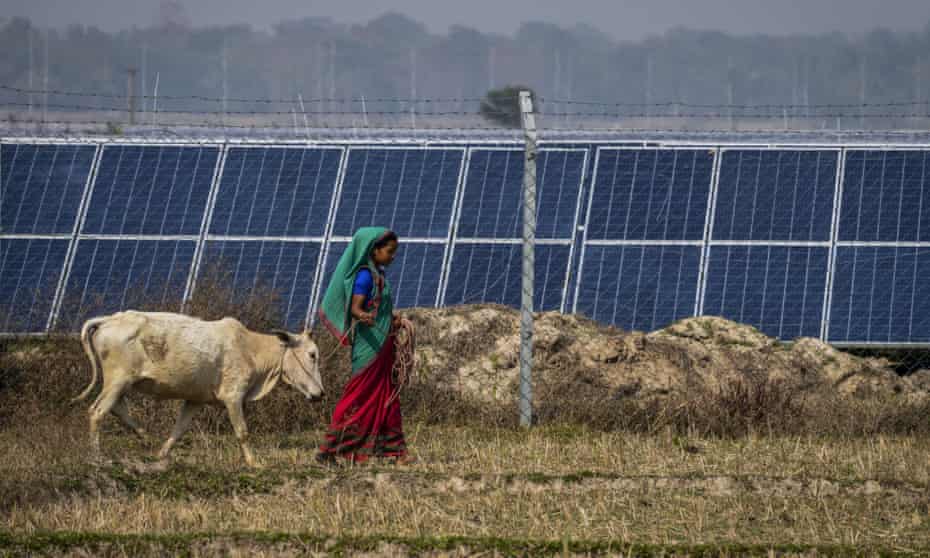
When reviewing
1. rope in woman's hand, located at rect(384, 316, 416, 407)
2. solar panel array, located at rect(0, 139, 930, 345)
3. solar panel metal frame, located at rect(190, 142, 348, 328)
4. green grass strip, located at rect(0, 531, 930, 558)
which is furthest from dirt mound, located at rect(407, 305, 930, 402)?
green grass strip, located at rect(0, 531, 930, 558)

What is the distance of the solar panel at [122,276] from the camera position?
58.4ft

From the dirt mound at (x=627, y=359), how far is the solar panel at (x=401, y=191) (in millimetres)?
1684

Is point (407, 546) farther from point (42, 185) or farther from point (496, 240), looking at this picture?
point (42, 185)

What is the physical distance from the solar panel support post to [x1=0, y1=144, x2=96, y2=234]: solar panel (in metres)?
6.34

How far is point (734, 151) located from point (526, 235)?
5.08 metres

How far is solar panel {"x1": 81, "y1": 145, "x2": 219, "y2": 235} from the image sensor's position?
1972 centimetres

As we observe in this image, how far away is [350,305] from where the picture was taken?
13.6m

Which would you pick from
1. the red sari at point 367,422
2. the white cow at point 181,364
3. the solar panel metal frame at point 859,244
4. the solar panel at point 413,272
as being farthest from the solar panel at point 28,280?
the solar panel metal frame at point 859,244

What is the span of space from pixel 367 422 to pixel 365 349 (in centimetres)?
60

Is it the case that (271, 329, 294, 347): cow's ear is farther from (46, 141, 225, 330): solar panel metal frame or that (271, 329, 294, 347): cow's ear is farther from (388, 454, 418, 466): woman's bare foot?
(46, 141, 225, 330): solar panel metal frame

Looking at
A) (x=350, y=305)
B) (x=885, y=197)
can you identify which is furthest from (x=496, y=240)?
(x=350, y=305)

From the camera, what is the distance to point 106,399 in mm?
13711

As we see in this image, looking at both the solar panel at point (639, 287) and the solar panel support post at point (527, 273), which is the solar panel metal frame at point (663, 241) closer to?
the solar panel at point (639, 287)

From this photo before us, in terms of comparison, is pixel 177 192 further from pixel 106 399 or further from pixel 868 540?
pixel 868 540
